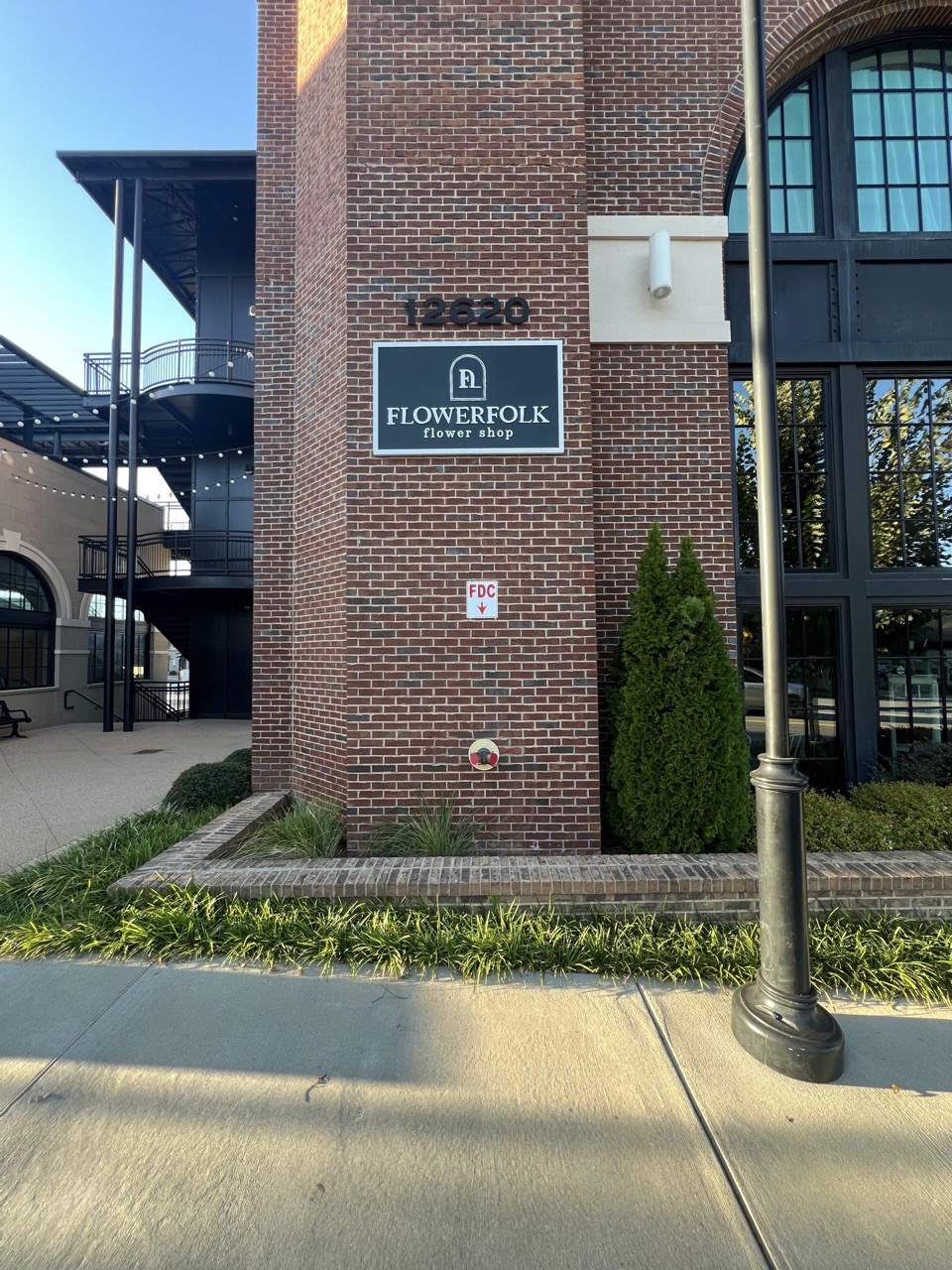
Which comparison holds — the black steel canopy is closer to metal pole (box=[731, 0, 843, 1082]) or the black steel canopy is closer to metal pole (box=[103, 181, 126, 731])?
metal pole (box=[103, 181, 126, 731])

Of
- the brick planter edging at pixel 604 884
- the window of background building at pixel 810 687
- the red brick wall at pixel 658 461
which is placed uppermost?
the red brick wall at pixel 658 461

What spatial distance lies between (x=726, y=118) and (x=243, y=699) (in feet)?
50.7

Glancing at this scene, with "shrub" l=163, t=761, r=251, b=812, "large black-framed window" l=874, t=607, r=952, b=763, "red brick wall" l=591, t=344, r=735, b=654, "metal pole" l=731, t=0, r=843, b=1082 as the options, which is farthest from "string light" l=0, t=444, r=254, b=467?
"metal pole" l=731, t=0, r=843, b=1082

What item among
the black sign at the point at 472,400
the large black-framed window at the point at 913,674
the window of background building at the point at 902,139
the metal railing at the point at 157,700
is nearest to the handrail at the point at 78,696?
the metal railing at the point at 157,700

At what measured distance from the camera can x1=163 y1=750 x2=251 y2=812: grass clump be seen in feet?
20.8

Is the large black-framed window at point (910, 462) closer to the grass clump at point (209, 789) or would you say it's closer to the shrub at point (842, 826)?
the shrub at point (842, 826)

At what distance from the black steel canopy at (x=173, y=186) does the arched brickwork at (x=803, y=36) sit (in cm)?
1165

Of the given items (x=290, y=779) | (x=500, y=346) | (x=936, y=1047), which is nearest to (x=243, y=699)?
(x=290, y=779)

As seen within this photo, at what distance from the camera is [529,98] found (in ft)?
17.5

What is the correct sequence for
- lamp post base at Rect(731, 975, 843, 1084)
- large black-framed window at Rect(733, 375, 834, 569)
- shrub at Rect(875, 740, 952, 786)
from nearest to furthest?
lamp post base at Rect(731, 975, 843, 1084), shrub at Rect(875, 740, 952, 786), large black-framed window at Rect(733, 375, 834, 569)

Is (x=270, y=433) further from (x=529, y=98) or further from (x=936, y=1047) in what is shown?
(x=936, y=1047)

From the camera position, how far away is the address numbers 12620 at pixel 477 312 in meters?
5.19

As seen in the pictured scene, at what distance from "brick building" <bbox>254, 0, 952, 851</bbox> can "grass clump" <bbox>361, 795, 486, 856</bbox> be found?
16 cm

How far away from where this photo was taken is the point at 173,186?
1467cm
